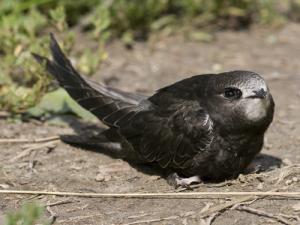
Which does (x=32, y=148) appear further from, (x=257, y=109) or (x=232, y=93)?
(x=257, y=109)

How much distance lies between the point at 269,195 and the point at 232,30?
350 cm

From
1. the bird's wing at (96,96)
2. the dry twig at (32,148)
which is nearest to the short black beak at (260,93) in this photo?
the bird's wing at (96,96)

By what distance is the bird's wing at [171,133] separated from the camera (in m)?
3.96

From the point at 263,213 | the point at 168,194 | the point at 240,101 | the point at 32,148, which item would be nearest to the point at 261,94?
the point at 240,101

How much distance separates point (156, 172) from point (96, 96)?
0.62m

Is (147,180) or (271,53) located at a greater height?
(271,53)

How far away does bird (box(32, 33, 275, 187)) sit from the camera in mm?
3824

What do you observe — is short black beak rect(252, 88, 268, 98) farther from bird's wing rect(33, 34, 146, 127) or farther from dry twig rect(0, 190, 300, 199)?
bird's wing rect(33, 34, 146, 127)

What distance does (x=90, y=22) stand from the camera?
6.56 meters

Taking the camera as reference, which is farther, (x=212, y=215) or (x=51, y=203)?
(x=51, y=203)

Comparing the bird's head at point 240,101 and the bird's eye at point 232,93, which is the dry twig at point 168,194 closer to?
the bird's head at point 240,101

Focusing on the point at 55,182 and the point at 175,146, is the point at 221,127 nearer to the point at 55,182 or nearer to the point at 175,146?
the point at 175,146

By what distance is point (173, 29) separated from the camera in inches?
268

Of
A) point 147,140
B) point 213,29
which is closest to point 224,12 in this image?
point 213,29
